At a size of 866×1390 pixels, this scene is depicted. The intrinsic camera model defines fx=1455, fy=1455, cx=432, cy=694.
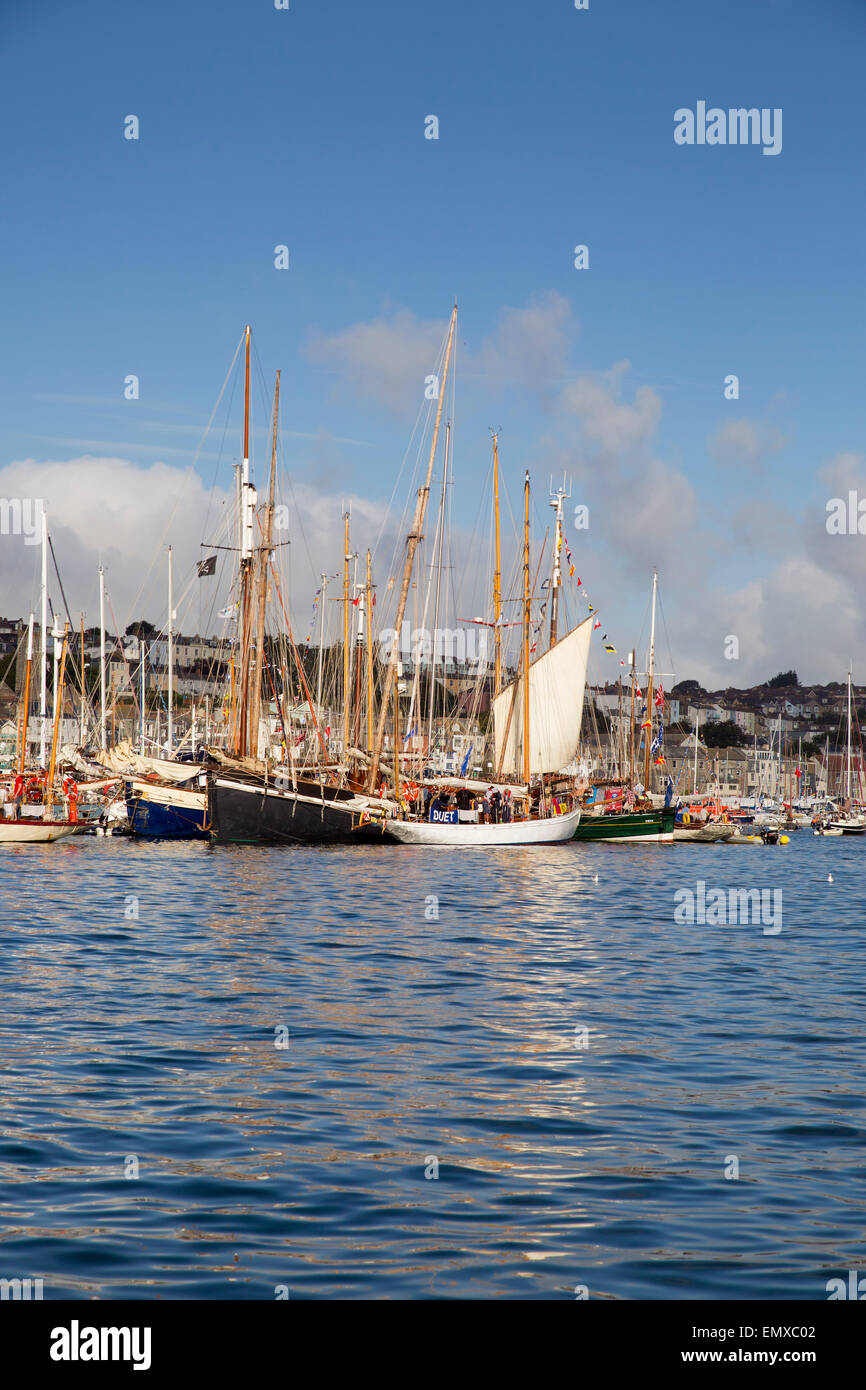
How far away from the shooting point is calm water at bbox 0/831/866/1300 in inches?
372

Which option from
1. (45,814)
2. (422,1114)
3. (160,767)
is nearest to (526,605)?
(160,767)

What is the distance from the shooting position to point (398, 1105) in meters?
13.5

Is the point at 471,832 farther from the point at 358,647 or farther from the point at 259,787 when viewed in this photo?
the point at 358,647

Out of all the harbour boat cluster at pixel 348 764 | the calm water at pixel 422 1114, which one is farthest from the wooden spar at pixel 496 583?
the calm water at pixel 422 1114

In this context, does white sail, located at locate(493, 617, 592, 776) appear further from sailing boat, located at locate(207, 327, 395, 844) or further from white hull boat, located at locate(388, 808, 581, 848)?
sailing boat, located at locate(207, 327, 395, 844)

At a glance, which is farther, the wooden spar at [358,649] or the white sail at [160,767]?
the wooden spar at [358,649]

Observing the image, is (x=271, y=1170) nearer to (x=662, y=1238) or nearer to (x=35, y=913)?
(x=662, y=1238)

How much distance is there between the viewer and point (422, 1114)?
13203 mm

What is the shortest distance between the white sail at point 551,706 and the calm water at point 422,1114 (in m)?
48.0

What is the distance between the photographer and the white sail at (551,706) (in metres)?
77.2

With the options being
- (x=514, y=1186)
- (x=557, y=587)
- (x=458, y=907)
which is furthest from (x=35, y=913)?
(x=557, y=587)

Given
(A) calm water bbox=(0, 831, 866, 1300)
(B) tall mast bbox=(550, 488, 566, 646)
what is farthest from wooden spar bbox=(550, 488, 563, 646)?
(A) calm water bbox=(0, 831, 866, 1300)

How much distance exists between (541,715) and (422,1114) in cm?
6456

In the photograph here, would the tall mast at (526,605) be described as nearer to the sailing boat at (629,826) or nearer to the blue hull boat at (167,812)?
the sailing boat at (629,826)
